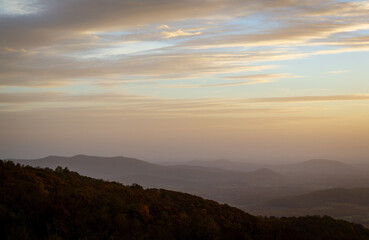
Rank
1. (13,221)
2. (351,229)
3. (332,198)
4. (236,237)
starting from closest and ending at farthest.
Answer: (13,221), (236,237), (351,229), (332,198)

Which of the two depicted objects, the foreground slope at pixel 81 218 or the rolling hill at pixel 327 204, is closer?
the foreground slope at pixel 81 218

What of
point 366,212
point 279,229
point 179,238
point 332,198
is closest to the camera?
point 179,238

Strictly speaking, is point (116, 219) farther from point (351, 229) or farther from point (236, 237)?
point (351, 229)

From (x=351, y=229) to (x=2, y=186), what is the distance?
2244 centimetres

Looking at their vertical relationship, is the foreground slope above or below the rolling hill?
above

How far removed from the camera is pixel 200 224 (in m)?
14.7

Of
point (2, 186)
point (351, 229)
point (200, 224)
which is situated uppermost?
point (2, 186)

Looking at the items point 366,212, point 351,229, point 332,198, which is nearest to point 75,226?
point 351,229

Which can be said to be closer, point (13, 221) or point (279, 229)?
point (13, 221)

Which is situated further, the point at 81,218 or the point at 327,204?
the point at 327,204

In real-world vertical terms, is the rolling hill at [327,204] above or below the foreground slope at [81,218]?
below

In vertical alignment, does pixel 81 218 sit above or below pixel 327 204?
above

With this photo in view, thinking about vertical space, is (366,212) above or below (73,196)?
below

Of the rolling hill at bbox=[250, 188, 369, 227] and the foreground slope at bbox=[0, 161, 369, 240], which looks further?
the rolling hill at bbox=[250, 188, 369, 227]
